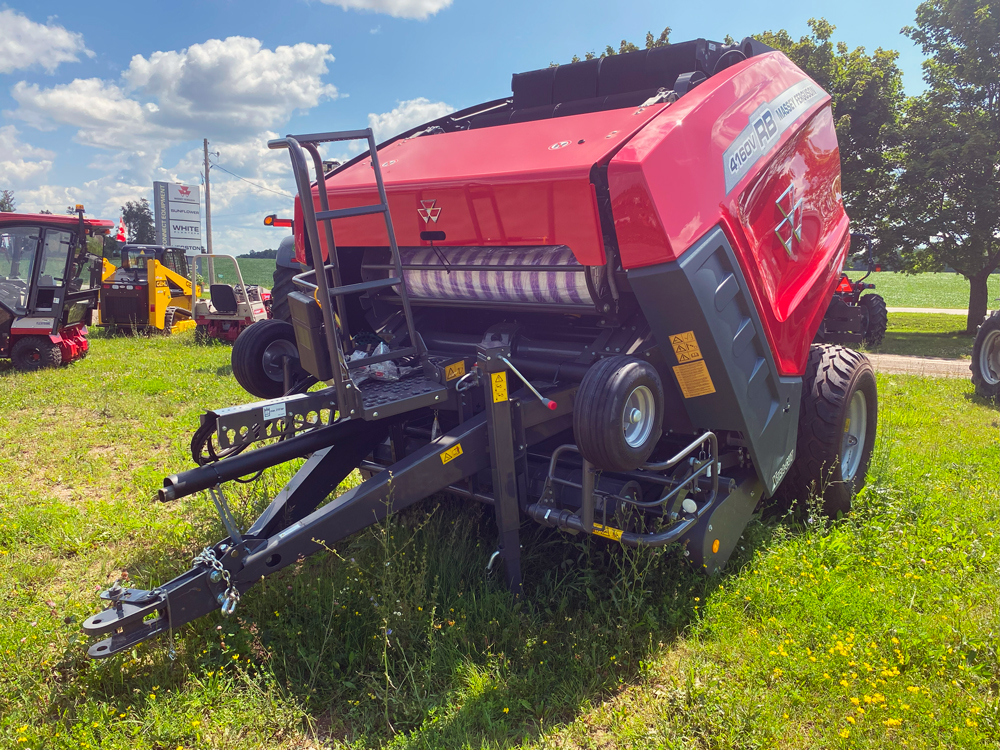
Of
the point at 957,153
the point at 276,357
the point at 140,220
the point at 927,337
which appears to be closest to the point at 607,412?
the point at 276,357

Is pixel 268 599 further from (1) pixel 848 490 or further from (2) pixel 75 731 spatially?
(1) pixel 848 490

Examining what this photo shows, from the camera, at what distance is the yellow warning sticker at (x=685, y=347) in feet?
9.80

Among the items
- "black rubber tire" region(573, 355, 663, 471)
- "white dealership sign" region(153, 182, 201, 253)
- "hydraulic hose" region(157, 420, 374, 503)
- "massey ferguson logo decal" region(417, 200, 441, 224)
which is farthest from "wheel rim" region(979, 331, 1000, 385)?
"white dealership sign" region(153, 182, 201, 253)

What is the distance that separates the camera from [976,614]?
315 cm

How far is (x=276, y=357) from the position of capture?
3.88 metres

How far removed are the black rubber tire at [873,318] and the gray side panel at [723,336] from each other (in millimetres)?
10597

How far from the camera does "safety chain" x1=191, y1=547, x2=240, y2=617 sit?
251 cm

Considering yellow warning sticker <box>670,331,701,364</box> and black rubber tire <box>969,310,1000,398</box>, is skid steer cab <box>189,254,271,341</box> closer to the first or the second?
black rubber tire <box>969,310,1000,398</box>

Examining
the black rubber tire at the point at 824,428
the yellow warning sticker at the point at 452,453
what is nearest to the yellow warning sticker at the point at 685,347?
the yellow warning sticker at the point at 452,453

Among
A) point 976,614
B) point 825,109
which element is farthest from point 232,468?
point 825,109

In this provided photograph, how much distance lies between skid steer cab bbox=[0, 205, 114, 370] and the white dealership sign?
29017 millimetres

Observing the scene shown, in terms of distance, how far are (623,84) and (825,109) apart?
1.28m

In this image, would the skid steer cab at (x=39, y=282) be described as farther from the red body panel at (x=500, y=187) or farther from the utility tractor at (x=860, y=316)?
the utility tractor at (x=860, y=316)

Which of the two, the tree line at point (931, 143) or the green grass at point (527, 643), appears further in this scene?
the tree line at point (931, 143)
